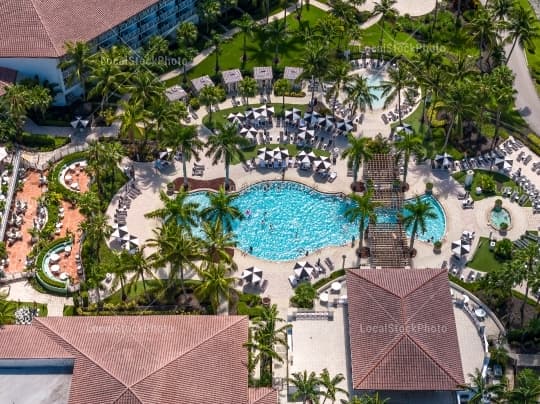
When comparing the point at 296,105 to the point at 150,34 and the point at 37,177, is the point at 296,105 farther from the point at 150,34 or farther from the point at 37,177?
the point at 37,177

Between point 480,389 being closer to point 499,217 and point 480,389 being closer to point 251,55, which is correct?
point 499,217

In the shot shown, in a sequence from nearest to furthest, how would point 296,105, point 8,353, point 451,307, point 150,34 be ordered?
point 8,353 < point 451,307 < point 296,105 < point 150,34

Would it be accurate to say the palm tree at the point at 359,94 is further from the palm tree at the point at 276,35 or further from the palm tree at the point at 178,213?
the palm tree at the point at 178,213

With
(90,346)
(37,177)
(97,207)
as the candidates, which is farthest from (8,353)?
(37,177)

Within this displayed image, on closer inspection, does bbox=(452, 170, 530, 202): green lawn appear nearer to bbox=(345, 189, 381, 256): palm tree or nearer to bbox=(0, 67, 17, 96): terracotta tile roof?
bbox=(345, 189, 381, 256): palm tree

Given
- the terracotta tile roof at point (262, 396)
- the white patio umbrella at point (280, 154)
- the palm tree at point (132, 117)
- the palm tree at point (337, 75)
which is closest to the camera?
the terracotta tile roof at point (262, 396)


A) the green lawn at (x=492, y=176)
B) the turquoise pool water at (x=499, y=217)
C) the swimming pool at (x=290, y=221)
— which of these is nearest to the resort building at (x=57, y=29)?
the swimming pool at (x=290, y=221)
